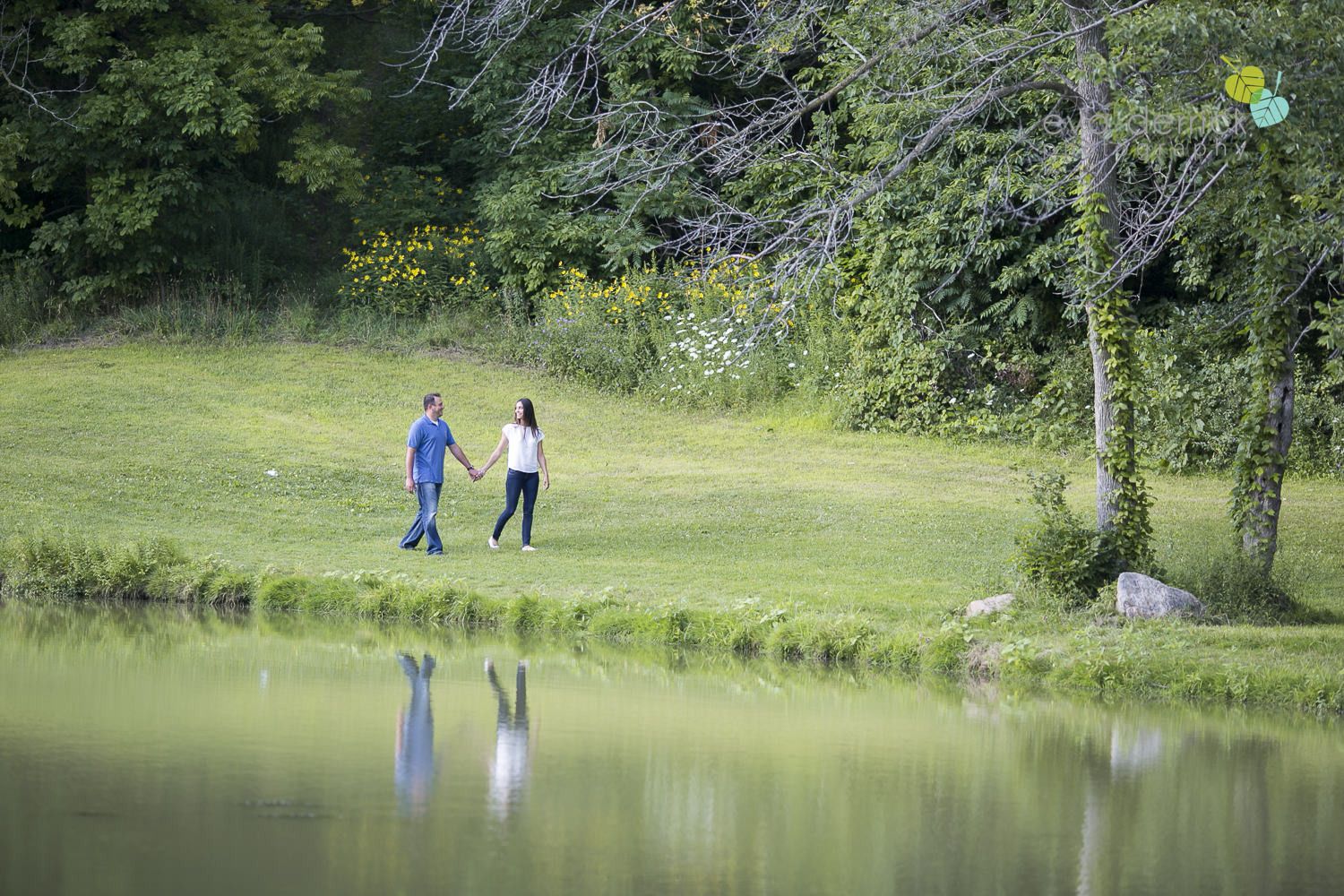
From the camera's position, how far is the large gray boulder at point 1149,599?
39.2ft

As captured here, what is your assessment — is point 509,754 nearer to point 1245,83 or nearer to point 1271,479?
point 1245,83

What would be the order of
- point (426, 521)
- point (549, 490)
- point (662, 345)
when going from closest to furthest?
point (426, 521) → point (549, 490) → point (662, 345)

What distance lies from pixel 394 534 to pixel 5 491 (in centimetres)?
536

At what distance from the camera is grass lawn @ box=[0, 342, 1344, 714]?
1327 cm

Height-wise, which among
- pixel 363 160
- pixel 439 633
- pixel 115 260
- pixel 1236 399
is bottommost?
pixel 439 633

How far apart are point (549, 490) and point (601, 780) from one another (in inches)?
502

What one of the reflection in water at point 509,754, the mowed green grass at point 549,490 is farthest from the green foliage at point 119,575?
the reflection in water at point 509,754

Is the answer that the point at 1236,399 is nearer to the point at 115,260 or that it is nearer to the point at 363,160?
the point at 363,160

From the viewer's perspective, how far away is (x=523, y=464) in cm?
1614

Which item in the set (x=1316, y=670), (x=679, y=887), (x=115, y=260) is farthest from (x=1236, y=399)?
(x=115, y=260)

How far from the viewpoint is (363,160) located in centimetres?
3161

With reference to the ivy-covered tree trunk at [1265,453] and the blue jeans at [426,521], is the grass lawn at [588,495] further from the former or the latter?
the ivy-covered tree trunk at [1265,453]

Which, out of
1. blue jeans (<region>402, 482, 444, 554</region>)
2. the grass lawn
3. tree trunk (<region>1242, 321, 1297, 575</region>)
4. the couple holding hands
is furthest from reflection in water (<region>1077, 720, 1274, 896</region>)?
blue jeans (<region>402, 482, 444, 554</region>)

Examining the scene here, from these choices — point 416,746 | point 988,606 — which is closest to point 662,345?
point 988,606
